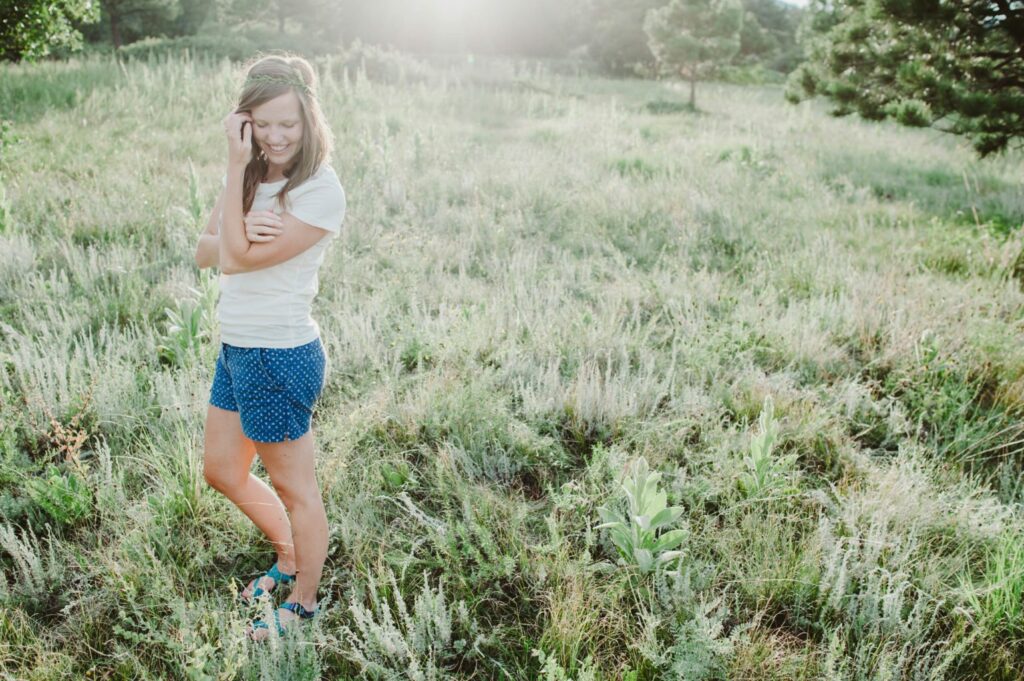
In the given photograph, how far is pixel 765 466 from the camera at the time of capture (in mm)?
2629

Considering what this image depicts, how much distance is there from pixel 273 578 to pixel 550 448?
140 centimetres

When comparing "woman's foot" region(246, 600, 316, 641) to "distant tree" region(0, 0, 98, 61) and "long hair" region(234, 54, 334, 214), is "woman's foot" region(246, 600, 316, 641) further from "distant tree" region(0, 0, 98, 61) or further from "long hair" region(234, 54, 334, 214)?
"distant tree" region(0, 0, 98, 61)

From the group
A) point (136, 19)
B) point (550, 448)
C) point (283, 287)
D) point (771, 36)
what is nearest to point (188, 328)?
point (283, 287)

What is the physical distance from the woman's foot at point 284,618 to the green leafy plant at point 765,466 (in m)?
1.88

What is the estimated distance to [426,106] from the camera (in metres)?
13.3

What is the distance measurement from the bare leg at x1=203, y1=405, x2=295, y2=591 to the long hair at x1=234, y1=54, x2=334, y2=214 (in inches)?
29.6

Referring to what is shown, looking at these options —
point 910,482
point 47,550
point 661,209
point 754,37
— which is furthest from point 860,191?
point 754,37

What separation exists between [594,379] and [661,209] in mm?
4156

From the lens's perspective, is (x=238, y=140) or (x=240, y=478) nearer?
(x=238, y=140)

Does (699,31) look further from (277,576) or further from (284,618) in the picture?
(284,618)

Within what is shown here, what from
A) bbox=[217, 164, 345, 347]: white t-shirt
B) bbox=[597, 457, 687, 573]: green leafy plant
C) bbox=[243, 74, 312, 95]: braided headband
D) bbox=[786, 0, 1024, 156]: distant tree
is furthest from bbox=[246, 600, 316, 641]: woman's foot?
bbox=[786, 0, 1024, 156]: distant tree

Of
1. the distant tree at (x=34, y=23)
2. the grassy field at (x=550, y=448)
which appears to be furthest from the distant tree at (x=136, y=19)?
the grassy field at (x=550, y=448)

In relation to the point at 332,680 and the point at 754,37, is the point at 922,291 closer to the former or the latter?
the point at 332,680

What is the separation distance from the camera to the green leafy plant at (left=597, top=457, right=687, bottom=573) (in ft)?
7.41
